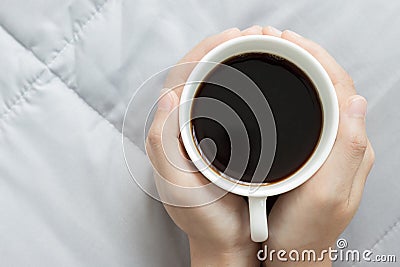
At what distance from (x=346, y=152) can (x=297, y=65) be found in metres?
0.09

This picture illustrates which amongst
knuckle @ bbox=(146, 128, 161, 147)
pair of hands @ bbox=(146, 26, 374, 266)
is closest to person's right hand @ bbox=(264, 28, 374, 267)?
pair of hands @ bbox=(146, 26, 374, 266)

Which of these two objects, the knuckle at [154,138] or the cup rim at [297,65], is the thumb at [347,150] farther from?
the knuckle at [154,138]

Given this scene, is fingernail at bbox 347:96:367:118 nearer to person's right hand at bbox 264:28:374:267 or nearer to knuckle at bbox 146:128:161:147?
person's right hand at bbox 264:28:374:267

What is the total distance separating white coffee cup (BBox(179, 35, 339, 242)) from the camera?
0.65 metres

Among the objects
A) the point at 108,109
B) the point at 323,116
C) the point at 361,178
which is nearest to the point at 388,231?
the point at 361,178

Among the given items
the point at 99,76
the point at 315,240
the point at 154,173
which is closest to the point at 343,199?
the point at 315,240

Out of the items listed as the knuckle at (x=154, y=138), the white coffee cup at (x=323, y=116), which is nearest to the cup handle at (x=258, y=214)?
the white coffee cup at (x=323, y=116)

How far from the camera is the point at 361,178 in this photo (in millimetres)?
731

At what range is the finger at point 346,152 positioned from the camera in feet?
2.20

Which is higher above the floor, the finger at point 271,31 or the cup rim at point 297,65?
the finger at point 271,31

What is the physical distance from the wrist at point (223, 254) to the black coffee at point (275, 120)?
0.10 m

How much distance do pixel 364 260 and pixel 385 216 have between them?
0.05m

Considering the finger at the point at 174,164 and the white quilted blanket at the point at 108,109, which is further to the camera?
the white quilted blanket at the point at 108,109

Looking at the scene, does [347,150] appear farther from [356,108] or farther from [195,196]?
[195,196]
